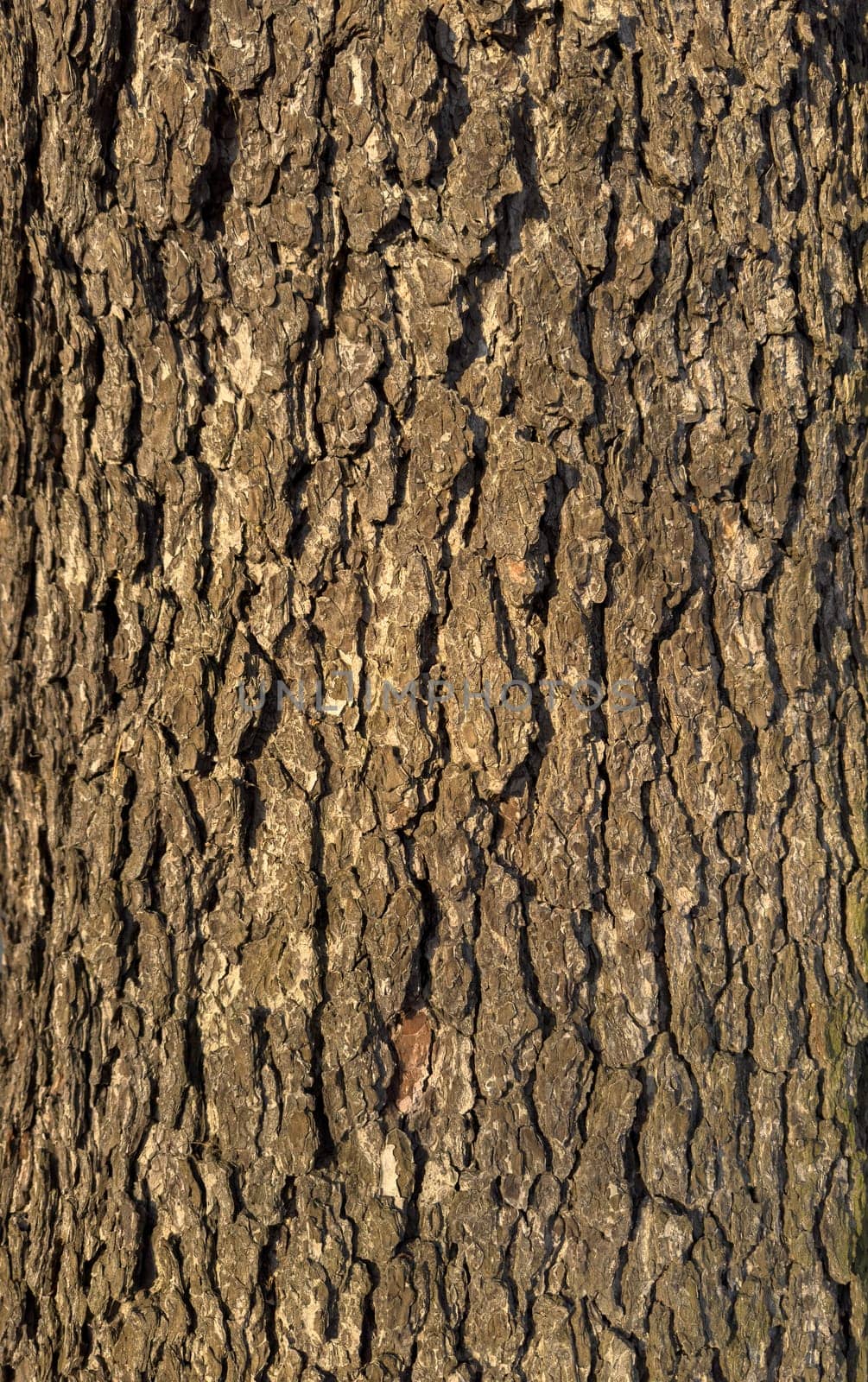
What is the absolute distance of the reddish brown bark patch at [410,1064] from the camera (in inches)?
61.9

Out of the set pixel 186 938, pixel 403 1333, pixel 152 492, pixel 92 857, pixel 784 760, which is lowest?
pixel 403 1333

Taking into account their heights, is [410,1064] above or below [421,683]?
below

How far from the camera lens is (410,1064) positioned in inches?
61.9

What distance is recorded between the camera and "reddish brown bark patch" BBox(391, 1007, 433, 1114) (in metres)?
1.57

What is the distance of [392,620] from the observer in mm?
1563

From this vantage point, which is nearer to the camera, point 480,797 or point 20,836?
point 480,797

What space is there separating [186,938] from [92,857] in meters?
0.18

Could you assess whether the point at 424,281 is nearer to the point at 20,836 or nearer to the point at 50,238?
the point at 50,238

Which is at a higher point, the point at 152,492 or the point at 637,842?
the point at 152,492

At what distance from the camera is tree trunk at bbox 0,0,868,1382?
1.54m

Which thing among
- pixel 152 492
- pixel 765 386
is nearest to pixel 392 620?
pixel 152 492

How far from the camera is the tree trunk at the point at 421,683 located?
5.04 feet

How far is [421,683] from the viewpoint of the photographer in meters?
1.56

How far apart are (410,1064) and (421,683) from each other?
0.52 metres
